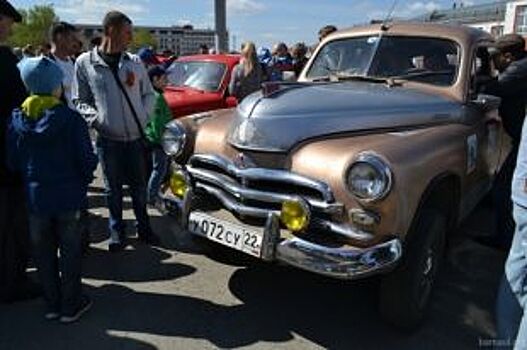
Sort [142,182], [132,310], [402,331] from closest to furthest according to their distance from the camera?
[402,331]
[132,310]
[142,182]

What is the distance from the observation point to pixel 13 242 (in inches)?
170

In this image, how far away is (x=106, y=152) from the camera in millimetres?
5172

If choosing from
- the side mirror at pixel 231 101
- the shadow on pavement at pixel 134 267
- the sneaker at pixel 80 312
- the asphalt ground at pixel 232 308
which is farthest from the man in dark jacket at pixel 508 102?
the side mirror at pixel 231 101

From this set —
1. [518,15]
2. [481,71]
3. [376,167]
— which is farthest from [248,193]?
[518,15]

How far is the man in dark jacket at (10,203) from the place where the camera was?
4.12m

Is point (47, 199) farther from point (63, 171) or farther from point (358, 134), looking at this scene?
point (358, 134)

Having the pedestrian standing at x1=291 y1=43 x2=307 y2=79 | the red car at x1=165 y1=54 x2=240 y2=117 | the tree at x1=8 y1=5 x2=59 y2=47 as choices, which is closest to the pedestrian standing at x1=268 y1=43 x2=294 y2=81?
the pedestrian standing at x1=291 y1=43 x2=307 y2=79

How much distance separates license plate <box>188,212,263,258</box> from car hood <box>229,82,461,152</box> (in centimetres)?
51

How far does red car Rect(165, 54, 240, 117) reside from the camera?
322 inches

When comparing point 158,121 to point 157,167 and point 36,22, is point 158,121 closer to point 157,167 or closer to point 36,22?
point 157,167

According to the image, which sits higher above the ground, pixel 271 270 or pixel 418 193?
pixel 418 193

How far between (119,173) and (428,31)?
2.82 m

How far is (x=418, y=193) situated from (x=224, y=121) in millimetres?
1556

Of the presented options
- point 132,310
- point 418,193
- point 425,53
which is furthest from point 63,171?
point 425,53
